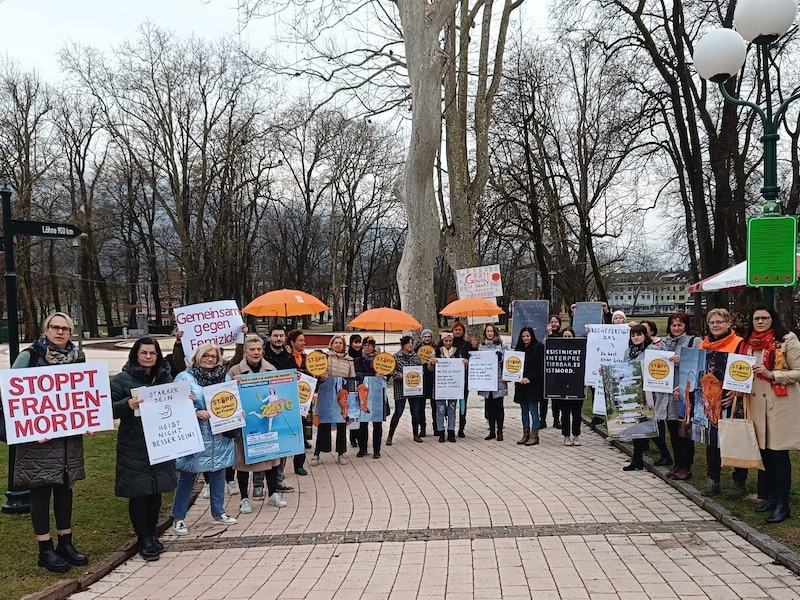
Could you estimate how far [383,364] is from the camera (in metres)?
9.16

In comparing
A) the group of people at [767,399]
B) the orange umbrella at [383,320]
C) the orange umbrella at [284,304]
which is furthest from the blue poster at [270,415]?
the group of people at [767,399]

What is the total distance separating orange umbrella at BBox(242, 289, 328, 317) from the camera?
33.7 feet

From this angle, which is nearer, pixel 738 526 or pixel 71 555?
pixel 71 555

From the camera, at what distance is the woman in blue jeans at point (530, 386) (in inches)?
372

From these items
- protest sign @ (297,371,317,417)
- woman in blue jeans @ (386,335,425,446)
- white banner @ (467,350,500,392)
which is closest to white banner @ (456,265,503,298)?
white banner @ (467,350,500,392)

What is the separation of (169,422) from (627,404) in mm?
5159

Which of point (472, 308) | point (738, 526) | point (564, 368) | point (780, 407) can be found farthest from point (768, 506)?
point (472, 308)

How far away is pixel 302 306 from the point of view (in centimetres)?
1095

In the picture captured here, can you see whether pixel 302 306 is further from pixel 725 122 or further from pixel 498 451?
pixel 725 122

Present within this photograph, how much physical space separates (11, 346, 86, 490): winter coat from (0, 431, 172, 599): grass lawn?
0.65m

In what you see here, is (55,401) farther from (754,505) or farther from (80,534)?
(754,505)

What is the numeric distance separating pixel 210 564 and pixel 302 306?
614 centimetres

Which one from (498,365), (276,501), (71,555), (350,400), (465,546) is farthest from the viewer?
(498,365)

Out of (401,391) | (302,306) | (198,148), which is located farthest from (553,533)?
(198,148)
